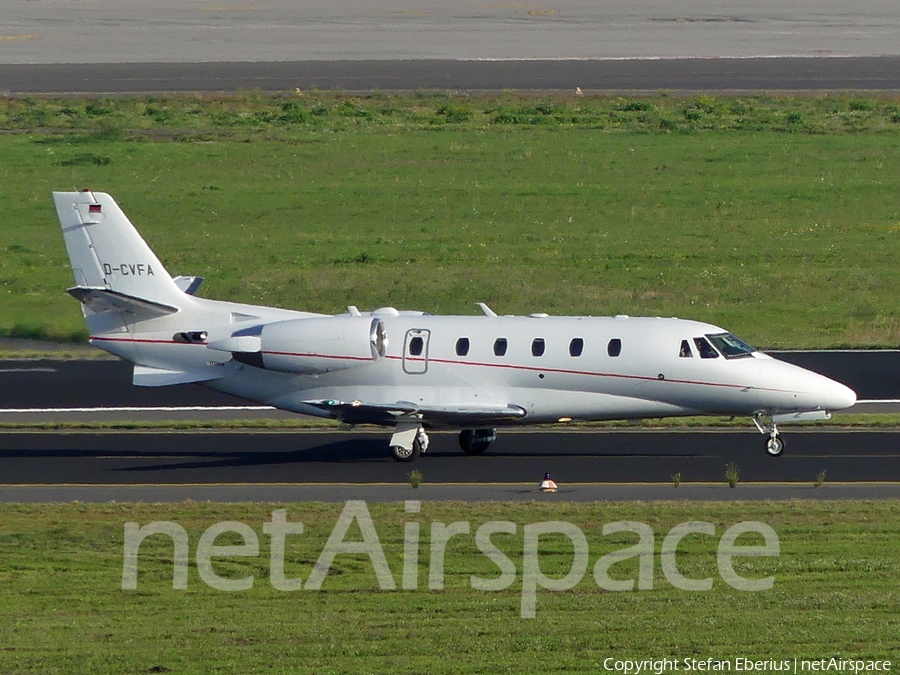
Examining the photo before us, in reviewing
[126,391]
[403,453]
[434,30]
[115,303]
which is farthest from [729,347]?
[434,30]

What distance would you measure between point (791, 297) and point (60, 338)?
23.5 meters

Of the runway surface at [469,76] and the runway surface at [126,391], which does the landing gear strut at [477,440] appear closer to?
the runway surface at [126,391]

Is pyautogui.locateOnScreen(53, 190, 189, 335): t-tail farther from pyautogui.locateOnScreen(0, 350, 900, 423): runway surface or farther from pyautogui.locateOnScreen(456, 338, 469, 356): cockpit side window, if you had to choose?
pyautogui.locateOnScreen(456, 338, 469, 356): cockpit side window

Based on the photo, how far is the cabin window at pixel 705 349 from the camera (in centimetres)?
2877

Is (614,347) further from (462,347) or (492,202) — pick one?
(492,202)

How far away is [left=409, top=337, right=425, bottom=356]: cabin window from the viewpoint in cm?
2984

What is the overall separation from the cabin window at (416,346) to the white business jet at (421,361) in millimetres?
26

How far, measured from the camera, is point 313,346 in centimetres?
2966

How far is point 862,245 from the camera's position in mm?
53312

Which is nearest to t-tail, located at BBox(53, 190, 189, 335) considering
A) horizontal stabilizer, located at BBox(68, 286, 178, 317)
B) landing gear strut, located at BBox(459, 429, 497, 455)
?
horizontal stabilizer, located at BBox(68, 286, 178, 317)

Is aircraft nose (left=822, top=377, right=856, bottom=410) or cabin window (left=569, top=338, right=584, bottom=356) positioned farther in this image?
cabin window (left=569, top=338, right=584, bottom=356)

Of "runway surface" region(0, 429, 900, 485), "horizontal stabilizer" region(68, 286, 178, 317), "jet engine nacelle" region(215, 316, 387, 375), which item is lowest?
"runway surface" region(0, 429, 900, 485)

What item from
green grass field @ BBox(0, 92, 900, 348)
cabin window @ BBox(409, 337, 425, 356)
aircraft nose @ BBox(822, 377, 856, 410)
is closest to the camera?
aircraft nose @ BBox(822, 377, 856, 410)

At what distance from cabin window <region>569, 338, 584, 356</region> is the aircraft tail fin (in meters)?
8.46
